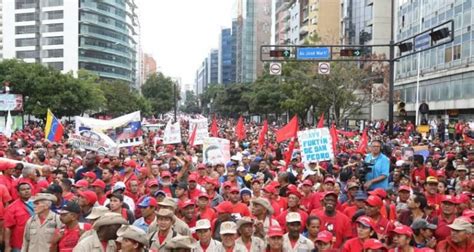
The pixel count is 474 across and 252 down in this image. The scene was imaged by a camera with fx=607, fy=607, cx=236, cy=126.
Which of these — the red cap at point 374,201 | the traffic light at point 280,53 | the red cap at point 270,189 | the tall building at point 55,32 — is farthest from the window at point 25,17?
the red cap at point 374,201

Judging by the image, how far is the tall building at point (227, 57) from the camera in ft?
609

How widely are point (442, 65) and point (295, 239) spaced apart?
38070 mm

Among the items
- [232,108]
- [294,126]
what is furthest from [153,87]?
[294,126]

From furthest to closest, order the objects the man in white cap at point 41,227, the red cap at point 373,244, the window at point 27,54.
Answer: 1. the window at point 27,54
2. the man in white cap at point 41,227
3. the red cap at point 373,244

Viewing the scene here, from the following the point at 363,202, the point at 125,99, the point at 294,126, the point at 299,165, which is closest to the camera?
the point at 363,202

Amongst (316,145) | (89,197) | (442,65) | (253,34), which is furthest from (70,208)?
(253,34)

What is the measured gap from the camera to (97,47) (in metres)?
98.0

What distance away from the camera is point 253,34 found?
13725cm

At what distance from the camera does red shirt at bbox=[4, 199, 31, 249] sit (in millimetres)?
6934

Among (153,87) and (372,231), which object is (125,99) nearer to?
(153,87)

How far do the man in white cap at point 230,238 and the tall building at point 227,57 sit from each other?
174995 millimetres

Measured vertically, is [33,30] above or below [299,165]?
above

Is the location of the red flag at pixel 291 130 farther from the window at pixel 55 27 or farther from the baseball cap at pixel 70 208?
the window at pixel 55 27

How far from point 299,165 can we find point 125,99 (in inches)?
2265
